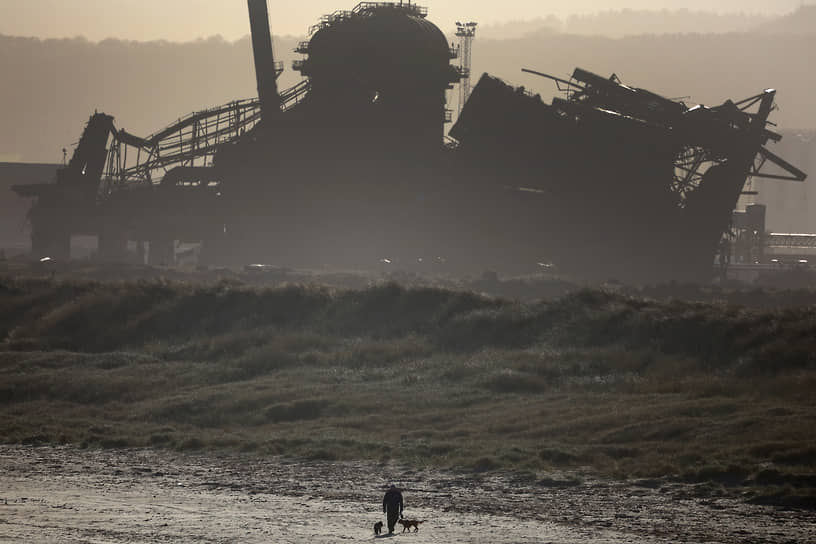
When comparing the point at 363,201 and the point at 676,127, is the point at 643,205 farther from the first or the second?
the point at 363,201

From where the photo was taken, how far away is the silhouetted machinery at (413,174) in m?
70.8

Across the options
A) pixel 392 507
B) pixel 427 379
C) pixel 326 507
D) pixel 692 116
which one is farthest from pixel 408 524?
pixel 692 116

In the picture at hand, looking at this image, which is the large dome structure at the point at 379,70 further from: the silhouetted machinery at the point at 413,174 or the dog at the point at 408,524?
the dog at the point at 408,524

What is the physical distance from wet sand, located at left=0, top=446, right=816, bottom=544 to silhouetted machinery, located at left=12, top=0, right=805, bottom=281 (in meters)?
49.7

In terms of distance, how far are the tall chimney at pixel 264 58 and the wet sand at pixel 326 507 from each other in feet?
187

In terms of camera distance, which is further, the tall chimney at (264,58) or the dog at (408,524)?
the tall chimney at (264,58)

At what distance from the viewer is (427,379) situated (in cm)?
3331

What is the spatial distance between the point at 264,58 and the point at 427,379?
4946 centimetres

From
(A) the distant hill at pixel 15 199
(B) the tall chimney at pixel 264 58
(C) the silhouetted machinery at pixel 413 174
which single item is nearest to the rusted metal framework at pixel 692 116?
(C) the silhouetted machinery at pixel 413 174

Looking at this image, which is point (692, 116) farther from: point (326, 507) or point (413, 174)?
point (326, 507)

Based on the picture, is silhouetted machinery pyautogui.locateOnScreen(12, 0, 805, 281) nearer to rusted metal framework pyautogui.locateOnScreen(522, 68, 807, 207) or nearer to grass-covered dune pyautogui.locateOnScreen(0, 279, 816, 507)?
rusted metal framework pyautogui.locateOnScreen(522, 68, 807, 207)

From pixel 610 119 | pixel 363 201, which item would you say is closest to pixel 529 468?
pixel 610 119

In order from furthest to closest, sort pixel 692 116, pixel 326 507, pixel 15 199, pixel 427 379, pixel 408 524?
pixel 15 199
pixel 692 116
pixel 427 379
pixel 326 507
pixel 408 524

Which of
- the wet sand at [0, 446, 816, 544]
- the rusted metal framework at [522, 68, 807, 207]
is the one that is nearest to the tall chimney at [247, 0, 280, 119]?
the rusted metal framework at [522, 68, 807, 207]
